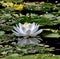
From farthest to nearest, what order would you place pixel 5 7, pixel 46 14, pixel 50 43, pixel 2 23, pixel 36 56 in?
pixel 5 7 → pixel 46 14 → pixel 2 23 → pixel 50 43 → pixel 36 56

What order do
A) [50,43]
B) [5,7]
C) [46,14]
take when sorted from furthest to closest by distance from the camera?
[5,7] → [46,14] → [50,43]

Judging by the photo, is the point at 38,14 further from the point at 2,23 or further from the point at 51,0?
the point at 51,0

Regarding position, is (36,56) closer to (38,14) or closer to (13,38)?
(13,38)

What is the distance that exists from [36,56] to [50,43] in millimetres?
356

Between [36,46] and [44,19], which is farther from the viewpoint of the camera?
[44,19]

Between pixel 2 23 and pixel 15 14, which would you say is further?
pixel 15 14

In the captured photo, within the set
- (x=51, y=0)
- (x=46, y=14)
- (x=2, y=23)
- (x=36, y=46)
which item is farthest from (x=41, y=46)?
(x=51, y=0)

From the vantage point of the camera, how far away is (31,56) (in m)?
2.14

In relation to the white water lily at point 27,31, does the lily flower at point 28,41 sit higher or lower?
lower

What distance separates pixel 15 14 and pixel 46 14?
37cm

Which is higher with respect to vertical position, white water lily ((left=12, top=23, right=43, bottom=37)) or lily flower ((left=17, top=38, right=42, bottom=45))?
white water lily ((left=12, top=23, right=43, bottom=37))

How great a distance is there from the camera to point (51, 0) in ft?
14.8

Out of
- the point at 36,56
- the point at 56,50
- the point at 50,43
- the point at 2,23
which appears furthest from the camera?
the point at 2,23

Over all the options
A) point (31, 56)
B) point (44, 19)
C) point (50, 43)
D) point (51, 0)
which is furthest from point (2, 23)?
point (51, 0)
